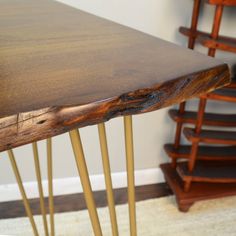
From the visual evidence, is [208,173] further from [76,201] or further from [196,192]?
[76,201]

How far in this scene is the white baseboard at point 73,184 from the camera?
4.51 feet

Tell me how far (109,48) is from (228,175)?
116 cm

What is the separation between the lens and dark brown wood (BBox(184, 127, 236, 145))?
1.24 meters

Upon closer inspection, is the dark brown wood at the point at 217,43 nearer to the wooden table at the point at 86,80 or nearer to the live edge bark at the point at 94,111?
the wooden table at the point at 86,80

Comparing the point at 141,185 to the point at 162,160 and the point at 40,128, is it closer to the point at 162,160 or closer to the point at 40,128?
the point at 162,160

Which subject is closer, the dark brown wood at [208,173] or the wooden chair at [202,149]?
the wooden chair at [202,149]

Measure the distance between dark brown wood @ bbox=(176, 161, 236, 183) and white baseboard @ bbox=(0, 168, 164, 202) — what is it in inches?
8.2

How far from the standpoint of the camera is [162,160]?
61.5 inches

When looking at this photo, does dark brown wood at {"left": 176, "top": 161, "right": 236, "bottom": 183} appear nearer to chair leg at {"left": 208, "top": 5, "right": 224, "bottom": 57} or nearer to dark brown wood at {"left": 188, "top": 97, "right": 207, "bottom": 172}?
dark brown wood at {"left": 188, "top": 97, "right": 207, "bottom": 172}

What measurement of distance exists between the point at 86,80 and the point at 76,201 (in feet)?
3.98

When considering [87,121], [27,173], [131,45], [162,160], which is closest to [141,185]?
[162,160]

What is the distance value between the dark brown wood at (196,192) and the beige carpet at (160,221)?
7cm

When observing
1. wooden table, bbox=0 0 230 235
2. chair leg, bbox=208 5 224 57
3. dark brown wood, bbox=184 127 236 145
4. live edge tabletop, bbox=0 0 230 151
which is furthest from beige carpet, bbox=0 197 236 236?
live edge tabletop, bbox=0 0 230 151

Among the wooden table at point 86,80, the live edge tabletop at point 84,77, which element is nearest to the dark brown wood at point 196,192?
the wooden table at point 86,80
